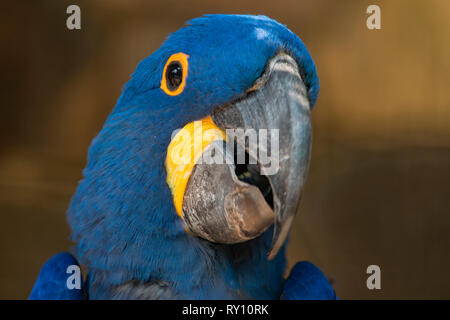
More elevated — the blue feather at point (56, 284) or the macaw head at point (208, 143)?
the macaw head at point (208, 143)

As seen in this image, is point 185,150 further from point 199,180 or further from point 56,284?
point 56,284

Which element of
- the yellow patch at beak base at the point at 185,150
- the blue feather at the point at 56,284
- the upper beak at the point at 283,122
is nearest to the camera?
the upper beak at the point at 283,122

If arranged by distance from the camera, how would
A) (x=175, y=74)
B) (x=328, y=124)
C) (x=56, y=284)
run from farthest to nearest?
(x=328, y=124), (x=56, y=284), (x=175, y=74)

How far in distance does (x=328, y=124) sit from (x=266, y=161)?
274 centimetres

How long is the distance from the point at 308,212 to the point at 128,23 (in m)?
2.20

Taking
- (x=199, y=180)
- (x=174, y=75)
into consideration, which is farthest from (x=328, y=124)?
(x=199, y=180)

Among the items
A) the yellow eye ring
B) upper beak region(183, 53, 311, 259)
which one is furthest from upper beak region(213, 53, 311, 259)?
the yellow eye ring

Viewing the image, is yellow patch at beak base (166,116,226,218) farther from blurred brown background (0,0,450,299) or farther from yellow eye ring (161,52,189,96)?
blurred brown background (0,0,450,299)

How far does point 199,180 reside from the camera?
4.06 feet

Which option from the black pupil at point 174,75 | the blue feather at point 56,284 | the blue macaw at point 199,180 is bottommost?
the blue feather at point 56,284

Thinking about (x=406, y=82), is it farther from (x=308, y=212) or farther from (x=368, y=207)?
(x=308, y=212)

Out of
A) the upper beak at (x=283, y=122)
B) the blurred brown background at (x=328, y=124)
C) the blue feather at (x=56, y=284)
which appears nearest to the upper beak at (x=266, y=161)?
the upper beak at (x=283, y=122)

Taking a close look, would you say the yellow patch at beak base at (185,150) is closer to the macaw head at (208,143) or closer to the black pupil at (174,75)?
the macaw head at (208,143)

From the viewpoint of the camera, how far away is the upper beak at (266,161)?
111 centimetres
